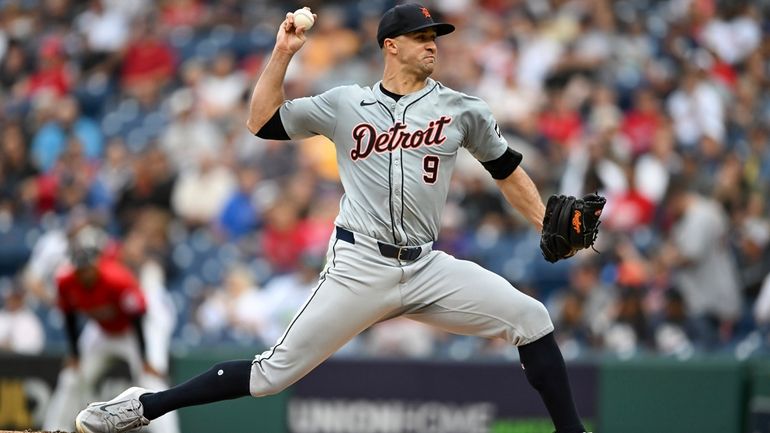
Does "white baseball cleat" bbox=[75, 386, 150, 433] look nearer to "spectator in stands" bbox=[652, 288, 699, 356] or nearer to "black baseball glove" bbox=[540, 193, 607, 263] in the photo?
"black baseball glove" bbox=[540, 193, 607, 263]

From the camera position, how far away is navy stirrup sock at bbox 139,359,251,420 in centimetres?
493

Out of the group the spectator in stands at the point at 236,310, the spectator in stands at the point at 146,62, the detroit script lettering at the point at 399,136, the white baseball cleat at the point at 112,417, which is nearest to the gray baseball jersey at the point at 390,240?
the detroit script lettering at the point at 399,136

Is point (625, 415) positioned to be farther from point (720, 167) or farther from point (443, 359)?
point (720, 167)

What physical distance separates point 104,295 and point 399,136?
369 cm

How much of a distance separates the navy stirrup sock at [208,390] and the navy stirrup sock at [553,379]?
113 centimetres

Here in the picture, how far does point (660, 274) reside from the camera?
31.9 ft

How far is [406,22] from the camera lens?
4.93 meters

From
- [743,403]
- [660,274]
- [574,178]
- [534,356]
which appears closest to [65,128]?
[574,178]

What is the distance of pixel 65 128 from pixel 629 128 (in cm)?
559

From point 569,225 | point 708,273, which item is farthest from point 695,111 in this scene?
point 569,225

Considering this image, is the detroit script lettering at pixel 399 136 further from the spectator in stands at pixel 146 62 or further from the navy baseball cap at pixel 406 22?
the spectator in stands at pixel 146 62

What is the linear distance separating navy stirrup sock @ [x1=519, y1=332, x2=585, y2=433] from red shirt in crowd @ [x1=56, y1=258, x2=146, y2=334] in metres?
3.73

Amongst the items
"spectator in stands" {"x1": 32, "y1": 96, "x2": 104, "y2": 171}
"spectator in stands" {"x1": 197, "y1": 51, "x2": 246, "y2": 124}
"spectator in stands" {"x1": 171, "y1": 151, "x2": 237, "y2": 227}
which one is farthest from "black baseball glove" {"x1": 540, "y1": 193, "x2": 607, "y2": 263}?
"spectator in stands" {"x1": 32, "y1": 96, "x2": 104, "y2": 171}

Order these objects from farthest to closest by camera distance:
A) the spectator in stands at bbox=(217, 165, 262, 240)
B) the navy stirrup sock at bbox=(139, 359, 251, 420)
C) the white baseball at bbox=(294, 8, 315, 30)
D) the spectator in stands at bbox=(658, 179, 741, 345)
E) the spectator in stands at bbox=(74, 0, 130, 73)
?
1. the spectator in stands at bbox=(74, 0, 130, 73)
2. the spectator in stands at bbox=(217, 165, 262, 240)
3. the spectator in stands at bbox=(658, 179, 741, 345)
4. the navy stirrup sock at bbox=(139, 359, 251, 420)
5. the white baseball at bbox=(294, 8, 315, 30)
